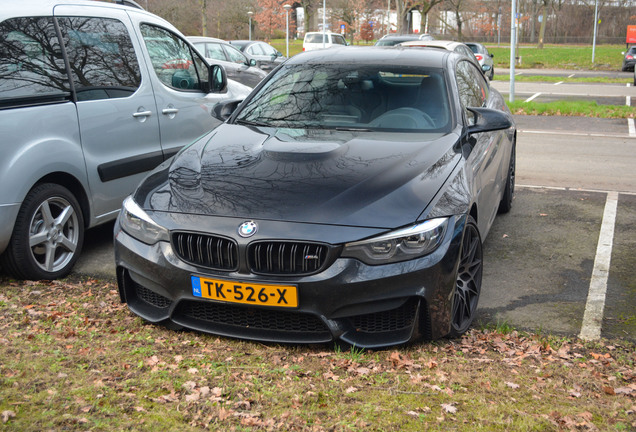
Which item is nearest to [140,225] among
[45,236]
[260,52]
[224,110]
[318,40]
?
[45,236]

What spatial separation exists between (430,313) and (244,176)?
128 centimetres

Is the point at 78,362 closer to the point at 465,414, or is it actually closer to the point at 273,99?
the point at 465,414

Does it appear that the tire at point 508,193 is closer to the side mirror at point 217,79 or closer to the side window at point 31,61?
the side mirror at point 217,79

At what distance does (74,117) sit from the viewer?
5.18 metres

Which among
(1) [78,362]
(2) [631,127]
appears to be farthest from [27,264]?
(2) [631,127]

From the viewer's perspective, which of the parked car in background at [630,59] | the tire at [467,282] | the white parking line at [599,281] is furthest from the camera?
the parked car in background at [630,59]

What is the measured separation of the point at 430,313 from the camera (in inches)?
143

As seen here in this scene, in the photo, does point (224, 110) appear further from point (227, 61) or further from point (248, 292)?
point (227, 61)

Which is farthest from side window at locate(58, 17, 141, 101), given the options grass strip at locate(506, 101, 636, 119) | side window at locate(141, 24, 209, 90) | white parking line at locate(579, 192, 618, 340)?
grass strip at locate(506, 101, 636, 119)

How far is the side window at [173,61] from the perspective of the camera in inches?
246

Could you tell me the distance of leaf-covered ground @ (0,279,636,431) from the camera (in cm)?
295

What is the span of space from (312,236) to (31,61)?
105 inches

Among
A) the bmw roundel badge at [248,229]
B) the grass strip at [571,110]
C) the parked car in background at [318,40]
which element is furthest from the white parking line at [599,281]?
the parked car in background at [318,40]

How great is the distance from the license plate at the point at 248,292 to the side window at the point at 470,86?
224 centimetres
